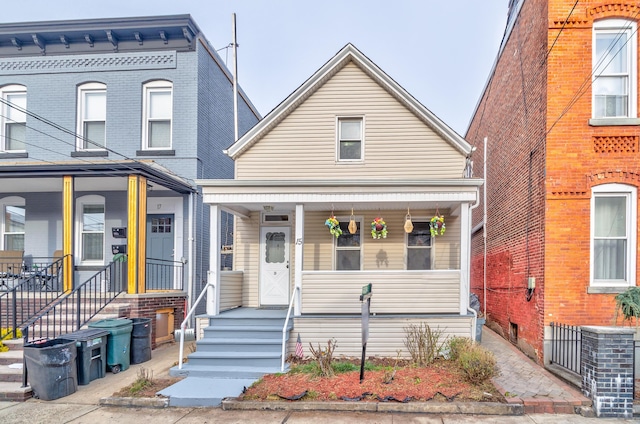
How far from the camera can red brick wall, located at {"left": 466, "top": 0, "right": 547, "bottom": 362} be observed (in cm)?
866

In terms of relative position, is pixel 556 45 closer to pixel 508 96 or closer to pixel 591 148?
pixel 591 148

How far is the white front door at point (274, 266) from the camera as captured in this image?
11.0m

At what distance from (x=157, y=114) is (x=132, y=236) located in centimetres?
427

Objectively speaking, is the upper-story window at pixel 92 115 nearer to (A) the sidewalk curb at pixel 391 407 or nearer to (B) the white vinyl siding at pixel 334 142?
(B) the white vinyl siding at pixel 334 142

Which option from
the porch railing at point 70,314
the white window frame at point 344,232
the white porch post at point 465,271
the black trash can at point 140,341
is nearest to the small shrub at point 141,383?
the black trash can at point 140,341

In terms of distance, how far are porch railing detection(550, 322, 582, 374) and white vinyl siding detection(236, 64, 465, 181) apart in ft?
Result: 14.3

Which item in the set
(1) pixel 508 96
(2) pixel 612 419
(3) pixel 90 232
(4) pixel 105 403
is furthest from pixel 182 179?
(2) pixel 612 419

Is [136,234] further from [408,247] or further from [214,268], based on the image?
[408,247]

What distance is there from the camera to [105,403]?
→ 6578 millimetres

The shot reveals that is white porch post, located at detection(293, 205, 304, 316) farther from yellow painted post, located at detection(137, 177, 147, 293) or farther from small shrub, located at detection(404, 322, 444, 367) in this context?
yellow painted post, located at detection(137, 177, 147, 293)

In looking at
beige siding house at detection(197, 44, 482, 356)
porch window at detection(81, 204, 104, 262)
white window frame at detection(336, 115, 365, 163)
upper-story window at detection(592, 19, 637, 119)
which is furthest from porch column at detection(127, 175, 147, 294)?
upper-story window at detection(592, 19, 637, 119)

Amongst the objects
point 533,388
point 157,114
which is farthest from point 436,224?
point 157,114

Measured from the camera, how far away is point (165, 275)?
11922 mm

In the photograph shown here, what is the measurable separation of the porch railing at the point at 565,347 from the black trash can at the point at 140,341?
832cm
